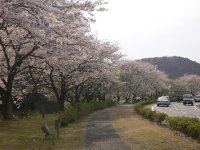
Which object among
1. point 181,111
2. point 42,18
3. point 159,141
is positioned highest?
point 42,18

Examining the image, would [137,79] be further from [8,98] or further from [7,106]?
[8,98]

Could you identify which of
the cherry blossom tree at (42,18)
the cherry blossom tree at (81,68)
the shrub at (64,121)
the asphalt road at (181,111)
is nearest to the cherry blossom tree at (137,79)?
the asphalt road at (181,111)

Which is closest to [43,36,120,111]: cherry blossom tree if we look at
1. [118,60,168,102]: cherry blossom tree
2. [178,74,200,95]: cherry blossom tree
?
[118,60,168,102]: cherry blossom tree

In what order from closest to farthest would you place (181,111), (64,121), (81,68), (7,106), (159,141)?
(159,141) → (64,121) → (7,106) → (81,68) → (181,111)

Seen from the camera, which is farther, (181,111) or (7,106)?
(181,111)

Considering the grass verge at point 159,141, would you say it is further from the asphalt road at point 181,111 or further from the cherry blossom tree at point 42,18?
the asphalt road at point 181,111

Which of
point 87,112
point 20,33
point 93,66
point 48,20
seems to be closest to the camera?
point 48,20

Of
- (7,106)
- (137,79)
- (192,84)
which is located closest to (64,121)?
(7,106)

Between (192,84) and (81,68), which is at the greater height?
(192,84)

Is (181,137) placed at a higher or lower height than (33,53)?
lower

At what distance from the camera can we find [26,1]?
594 inches

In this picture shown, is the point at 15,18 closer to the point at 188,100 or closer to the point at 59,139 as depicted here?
the point at 59,139

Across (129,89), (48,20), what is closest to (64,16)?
(48,20)

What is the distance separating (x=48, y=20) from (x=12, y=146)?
5827mm
